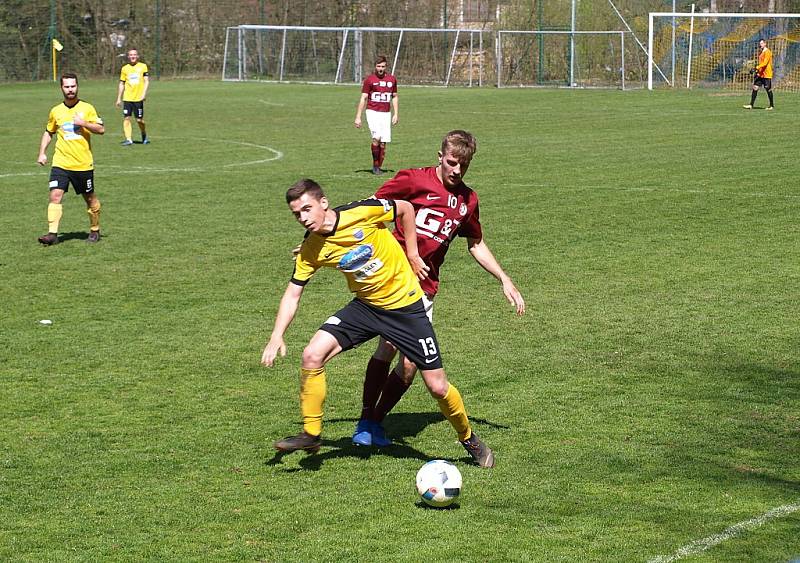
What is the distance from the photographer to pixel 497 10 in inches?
2128

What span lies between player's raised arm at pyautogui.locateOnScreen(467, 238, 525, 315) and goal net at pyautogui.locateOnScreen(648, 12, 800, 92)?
37.1 metres

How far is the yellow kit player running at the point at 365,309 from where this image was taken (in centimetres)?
707

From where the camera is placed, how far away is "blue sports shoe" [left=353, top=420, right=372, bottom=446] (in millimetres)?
7875

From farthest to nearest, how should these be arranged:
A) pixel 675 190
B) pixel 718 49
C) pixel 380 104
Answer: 1. pixel 718 49
2. pixel 380 104
3. pixel 675 190

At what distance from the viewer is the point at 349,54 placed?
51875 mm

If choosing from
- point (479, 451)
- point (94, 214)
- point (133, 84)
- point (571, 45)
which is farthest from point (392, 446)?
point (571, 45)

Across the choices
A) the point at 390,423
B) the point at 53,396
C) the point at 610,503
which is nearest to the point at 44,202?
the point at 53,396

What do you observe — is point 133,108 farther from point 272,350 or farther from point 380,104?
point 272,350

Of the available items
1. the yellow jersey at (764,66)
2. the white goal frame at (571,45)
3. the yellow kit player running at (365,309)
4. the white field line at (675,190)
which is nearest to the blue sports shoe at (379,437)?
the yellow kit player running at (365,309)

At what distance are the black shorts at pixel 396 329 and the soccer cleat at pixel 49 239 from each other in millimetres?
9110

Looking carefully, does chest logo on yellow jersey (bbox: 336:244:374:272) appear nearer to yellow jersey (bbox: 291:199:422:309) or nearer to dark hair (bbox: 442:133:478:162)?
yellow jersey (bbox: 291:199:422:309)

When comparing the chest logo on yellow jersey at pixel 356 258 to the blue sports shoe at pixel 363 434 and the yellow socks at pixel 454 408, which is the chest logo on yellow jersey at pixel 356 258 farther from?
the blue sports shoe at pixel 363 434

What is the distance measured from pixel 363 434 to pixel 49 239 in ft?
29.0

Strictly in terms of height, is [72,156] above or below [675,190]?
above
